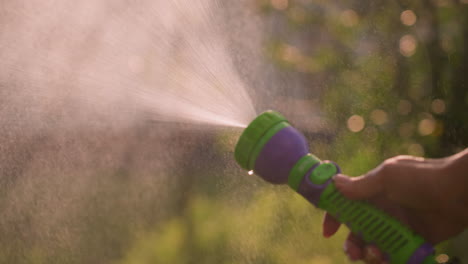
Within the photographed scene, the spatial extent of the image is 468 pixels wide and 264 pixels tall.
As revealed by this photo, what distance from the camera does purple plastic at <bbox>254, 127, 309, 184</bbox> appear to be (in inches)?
45.6

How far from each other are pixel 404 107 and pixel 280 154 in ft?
4.44

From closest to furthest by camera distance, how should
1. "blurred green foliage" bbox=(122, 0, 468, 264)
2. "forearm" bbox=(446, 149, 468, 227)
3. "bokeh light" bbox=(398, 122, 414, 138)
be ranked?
1. "forearm" bbox=(446, 149, 468, 227)
2. "blurred green foliage" bbox=(122, 0, 468, 264)
3. "bokeh light" bbox=(398, 122, 414, 138)

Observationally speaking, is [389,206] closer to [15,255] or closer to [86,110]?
[15,255]

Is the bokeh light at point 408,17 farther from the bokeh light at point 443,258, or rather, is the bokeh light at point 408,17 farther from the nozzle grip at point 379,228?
the nozzle grip at point 379,228

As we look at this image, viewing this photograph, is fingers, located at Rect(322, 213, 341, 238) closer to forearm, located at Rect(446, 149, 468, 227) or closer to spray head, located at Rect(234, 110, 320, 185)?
spray head, located at Rect(234, 110, 320, 185)

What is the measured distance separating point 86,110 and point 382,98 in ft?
4.97

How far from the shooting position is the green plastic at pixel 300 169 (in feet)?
3.86

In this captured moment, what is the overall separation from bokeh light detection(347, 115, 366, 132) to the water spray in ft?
4.11

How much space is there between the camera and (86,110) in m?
2.75

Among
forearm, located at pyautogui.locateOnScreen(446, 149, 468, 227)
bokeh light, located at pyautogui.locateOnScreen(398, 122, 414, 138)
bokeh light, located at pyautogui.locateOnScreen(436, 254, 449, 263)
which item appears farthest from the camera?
bokeh light, located at pyautogui.locateOnScreen(398, 122, 414, 138)

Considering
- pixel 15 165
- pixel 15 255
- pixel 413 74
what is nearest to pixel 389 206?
pixel 413 74

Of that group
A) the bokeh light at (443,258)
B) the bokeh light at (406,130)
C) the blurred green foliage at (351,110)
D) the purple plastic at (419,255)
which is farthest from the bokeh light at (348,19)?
the purple plastic at (419,255)

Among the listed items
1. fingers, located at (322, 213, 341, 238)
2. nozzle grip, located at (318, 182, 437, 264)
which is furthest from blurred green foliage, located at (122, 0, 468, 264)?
nozzle grip, located at (318, 182, 437, 264)

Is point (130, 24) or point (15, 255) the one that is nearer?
point (15, 255)
